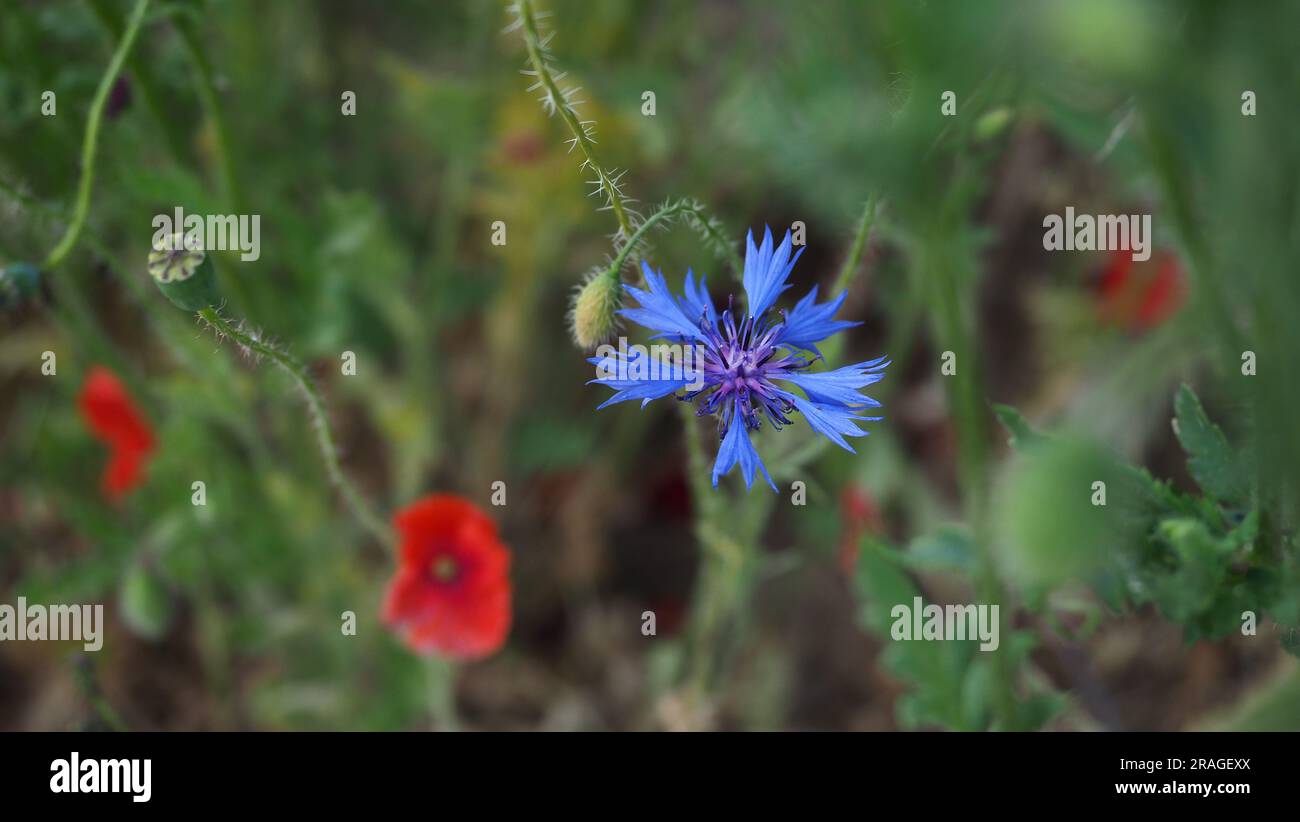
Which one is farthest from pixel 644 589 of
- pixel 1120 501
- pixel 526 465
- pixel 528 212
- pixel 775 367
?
pixel 1120 501

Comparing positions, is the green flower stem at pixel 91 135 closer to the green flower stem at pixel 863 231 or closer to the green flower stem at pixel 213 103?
the green flower stem at pixel 213 103

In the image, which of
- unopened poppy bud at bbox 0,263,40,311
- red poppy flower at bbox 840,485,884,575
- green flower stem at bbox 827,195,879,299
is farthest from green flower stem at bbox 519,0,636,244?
red poppy flower at bbox 840,485,884,575

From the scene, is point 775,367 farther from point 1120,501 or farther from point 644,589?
point 644,589

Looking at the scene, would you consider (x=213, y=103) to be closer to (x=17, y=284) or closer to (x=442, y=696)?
(x=17, y=284)

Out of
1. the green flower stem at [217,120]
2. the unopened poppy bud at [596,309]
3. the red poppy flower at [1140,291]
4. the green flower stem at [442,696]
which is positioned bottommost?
the green flower stem at [442,696]

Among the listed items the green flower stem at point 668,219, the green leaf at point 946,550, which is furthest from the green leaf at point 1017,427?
the green flower stem at point 668,219
